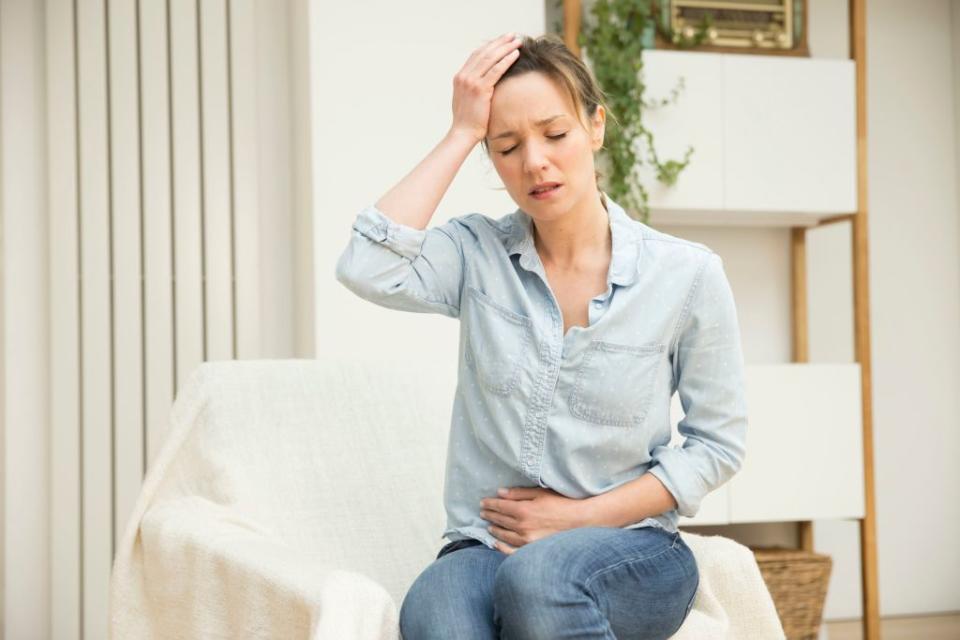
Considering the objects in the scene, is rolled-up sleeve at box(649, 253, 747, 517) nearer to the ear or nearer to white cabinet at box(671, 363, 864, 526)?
the ear

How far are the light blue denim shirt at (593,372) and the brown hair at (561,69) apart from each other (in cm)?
18

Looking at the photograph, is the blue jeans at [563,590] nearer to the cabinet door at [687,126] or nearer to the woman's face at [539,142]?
the woman's face at [539,142]

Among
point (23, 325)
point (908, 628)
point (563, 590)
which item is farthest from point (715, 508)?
point (563, 590)

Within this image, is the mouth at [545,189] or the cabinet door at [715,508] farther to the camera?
the cabinet door at [715,508]

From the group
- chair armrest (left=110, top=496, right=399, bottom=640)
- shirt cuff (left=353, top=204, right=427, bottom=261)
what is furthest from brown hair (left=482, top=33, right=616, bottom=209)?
chair armrest (left=110, top=496, right=399, bottom=640)

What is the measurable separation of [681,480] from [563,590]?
11.2 inches

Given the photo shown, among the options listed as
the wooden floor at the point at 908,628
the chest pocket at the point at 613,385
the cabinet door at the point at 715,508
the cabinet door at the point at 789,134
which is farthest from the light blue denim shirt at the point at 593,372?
the wooden floor at the point at 908,628

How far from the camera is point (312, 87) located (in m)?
3.12

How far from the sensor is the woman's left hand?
4.96ft

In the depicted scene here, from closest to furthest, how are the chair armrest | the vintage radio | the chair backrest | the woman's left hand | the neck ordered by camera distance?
1. the chair armrest
2. the woman's left hand
3. the neck
4. the chair backrest
5. the vintage radio

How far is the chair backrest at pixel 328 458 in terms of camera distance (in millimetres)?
1897

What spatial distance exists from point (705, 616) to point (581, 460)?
0.26 meters

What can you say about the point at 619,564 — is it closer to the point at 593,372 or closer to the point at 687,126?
the point at 593,372

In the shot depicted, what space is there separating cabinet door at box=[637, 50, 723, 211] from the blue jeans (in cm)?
199
